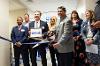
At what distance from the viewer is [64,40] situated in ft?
11.3

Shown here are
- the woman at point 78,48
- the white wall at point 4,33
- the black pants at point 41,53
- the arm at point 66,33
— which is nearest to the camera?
the arm at point 66,33

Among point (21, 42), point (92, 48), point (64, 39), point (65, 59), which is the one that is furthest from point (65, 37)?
point (21, 42)

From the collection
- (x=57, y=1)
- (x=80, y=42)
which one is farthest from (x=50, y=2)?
(x=80, y=42)

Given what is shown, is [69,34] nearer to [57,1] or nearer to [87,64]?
[87,64]

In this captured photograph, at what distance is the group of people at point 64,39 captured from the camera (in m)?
3.50

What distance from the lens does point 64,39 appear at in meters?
3.43

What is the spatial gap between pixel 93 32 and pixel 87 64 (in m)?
0.78

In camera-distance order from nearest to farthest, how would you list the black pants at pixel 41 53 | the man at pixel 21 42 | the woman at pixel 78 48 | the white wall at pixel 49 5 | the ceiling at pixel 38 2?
the woman at pixel 78 48, the black pants at pixel 41 53, the man at pixel 21 42, the ceiling at pixel 38 2, the white wall at pixel 49 5

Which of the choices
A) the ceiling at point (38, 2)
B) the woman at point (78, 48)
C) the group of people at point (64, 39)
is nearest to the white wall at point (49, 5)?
the ceiling at point (38, 2)

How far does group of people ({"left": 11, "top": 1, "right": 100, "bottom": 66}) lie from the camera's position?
11.5 feet

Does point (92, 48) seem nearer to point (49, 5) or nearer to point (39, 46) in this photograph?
point (39, 46)

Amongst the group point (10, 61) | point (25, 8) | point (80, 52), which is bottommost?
point (10, 61)

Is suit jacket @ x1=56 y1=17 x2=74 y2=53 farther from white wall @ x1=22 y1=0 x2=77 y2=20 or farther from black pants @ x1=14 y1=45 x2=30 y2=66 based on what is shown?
white wall @ x1=22 y1=0 x2=77 y2=20

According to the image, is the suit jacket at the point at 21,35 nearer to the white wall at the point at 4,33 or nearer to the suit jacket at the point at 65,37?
the white wall at the point at 4,33
